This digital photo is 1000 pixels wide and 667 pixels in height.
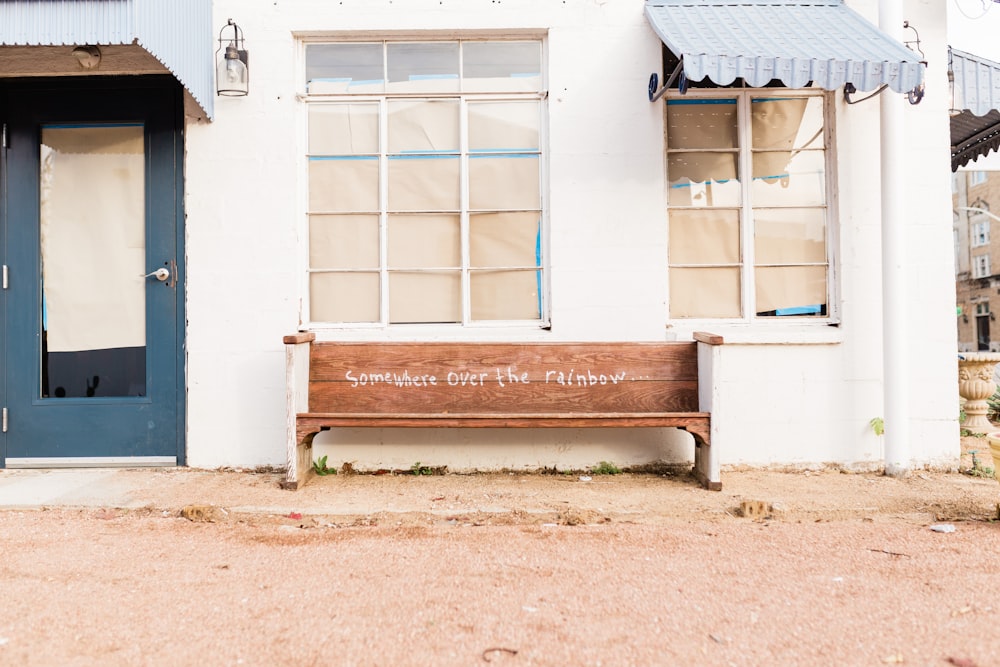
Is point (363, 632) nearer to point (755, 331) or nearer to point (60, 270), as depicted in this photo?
point (755, 331)

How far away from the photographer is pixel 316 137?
16.0 ft

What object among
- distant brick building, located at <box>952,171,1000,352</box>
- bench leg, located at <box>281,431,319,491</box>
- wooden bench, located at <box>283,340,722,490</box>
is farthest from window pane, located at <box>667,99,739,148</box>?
distant brick building, located at <box>952,171,1000,352</box>

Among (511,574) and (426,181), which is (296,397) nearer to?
(426,181)

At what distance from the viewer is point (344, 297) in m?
4.86

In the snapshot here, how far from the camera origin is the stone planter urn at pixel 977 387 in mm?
6229

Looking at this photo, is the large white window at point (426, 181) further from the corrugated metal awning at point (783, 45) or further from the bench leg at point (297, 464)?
the corrugated metal awning at point (783, 45)

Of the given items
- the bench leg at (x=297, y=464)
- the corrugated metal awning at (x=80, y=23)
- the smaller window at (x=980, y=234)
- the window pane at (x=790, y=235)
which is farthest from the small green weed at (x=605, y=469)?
the smaller window at (x=980, y=234)

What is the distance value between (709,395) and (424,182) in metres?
2.47

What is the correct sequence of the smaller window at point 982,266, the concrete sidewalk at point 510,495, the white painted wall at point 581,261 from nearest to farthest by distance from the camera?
the concrete sidewalk at point 510,495 → the white painted wall at point 581,261 → the smaller window at point 982,266

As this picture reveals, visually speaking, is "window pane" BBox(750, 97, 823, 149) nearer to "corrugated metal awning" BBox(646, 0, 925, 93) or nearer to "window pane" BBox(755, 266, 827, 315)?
"corrugated metal awning" BBox(646, 0, 925, 93)

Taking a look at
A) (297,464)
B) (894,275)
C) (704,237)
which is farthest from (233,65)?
(894,275)

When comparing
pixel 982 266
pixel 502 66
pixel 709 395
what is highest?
pixel 982 266

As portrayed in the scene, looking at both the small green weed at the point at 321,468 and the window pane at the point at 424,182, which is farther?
the window pane at the point at 424,182

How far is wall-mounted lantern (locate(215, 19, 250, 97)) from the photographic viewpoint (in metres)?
4.54
